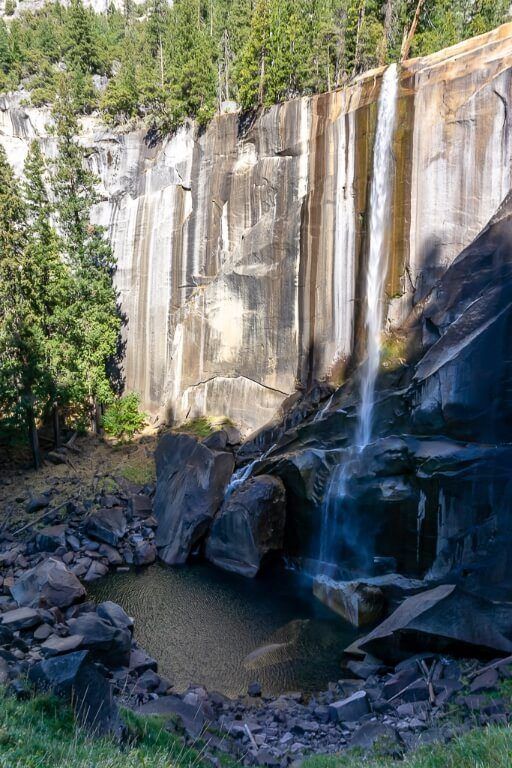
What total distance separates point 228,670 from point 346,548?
17.7 ft

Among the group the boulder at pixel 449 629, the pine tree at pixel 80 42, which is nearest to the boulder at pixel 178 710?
the boulder at pixel 449 629

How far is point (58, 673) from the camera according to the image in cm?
729

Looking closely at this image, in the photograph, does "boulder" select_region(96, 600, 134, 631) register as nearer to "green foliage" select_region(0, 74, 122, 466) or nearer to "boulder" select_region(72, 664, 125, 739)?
"boulder" select_region(72, 664, 125, 739)

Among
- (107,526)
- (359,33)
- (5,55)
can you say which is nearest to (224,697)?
(107,526)

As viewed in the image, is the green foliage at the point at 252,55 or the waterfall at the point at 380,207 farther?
the green foliage at the point at 252,55

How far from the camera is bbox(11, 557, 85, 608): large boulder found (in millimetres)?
14758

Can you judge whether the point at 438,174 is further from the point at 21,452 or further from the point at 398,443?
the point at 21,452

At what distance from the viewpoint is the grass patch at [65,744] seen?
17.3 ft

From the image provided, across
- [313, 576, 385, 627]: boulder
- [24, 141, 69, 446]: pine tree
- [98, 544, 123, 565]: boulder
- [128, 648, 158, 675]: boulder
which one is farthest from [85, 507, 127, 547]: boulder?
[313, 576, 385, 627]: boulder

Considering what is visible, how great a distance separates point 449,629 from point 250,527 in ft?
25.0

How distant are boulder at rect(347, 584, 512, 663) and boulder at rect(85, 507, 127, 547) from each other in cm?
1020

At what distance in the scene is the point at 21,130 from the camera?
1423 inches

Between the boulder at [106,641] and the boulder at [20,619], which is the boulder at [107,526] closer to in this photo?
the boulder at [20,619]

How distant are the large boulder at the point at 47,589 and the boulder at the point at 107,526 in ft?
11.7
